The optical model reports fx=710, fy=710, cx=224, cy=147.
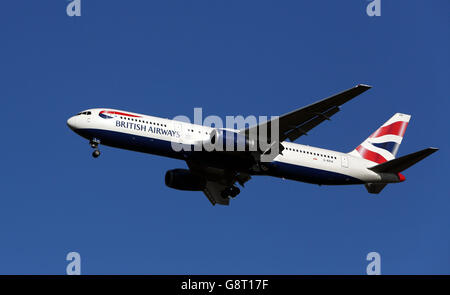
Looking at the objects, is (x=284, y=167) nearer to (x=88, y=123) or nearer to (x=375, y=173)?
(x=375, y=173)

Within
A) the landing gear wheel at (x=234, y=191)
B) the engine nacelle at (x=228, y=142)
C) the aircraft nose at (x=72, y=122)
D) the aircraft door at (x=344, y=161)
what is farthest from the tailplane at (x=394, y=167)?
the aircraft nose at (x=72, y=122)

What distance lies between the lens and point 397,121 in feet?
173

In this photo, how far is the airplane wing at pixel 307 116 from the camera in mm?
39562

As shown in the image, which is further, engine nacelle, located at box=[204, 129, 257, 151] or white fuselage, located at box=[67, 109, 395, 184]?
white fuselage, located at box=[67, 109, 395, 184]

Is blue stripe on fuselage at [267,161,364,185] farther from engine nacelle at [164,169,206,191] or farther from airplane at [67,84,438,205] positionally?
engine nacelle at [164,169,206,191]

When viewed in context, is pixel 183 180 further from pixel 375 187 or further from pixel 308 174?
pixel 375 187

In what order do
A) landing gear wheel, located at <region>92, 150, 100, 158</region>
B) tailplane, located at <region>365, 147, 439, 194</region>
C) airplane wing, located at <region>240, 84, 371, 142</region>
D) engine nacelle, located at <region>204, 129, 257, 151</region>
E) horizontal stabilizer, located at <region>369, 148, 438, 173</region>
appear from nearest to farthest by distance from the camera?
1. airplane wing, located at <region>240, 84, 371, 142</region>
2. engine nacelle, located at <region>204, 129, 257, 151</region>
3. horizontal stabilizer, located at <region>369, 148, 438, 173</region>
4. landing gear wheel, located at <region>92, 150, 100, 158</region>
5. tailplane, located at <region>365, 147, 439, 194</region>

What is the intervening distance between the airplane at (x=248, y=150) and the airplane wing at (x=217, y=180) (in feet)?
0.23

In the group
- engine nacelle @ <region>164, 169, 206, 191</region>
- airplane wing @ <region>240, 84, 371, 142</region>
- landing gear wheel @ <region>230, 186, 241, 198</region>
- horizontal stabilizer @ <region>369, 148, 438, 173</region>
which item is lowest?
landing gear wheel @ <region>230, 186, 241, 198</region>

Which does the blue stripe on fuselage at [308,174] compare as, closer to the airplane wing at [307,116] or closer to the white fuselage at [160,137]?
the white fuselage at [160,137]

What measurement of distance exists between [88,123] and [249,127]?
10.00m

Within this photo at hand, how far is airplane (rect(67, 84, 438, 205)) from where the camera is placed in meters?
43.1

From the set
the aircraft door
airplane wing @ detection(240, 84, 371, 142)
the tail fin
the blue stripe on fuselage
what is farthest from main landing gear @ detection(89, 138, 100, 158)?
the tail fin

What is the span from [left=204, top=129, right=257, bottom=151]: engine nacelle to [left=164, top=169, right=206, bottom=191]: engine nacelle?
23.2 ft
